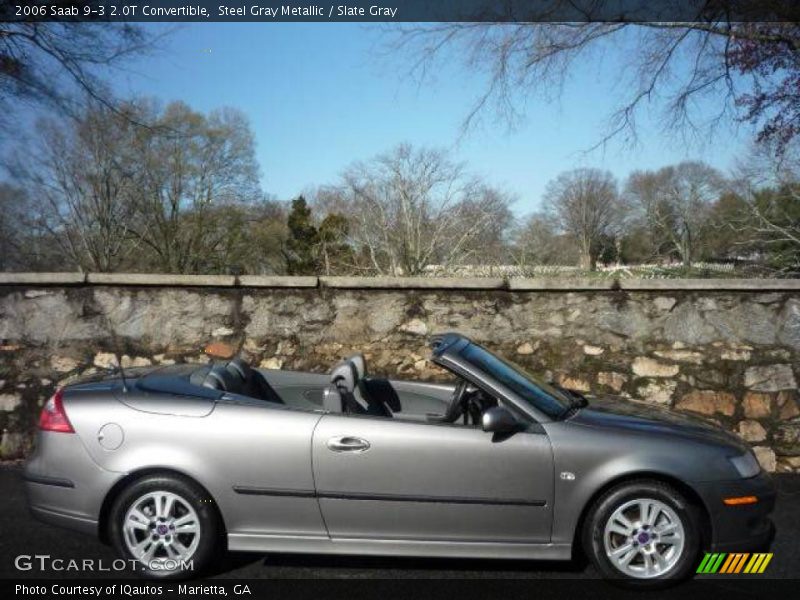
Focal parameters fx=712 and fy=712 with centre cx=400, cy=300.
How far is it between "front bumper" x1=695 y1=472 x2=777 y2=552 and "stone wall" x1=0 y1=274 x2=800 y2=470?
2541mm

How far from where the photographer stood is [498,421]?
366 centimetres

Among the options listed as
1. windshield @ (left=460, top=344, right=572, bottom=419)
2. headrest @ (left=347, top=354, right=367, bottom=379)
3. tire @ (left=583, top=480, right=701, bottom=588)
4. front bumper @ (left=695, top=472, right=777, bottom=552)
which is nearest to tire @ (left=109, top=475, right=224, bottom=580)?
headrest @ (left=347, top=354, right=367, bottom=379)

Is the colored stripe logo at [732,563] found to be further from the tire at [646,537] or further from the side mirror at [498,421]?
the side mirror at [498,421]

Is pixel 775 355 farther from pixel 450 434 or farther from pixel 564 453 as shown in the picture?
pixel 450 434

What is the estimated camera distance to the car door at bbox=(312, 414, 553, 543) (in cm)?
367

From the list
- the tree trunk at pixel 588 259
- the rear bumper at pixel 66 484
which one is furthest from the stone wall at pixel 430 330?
the tree trunk at pixel 588 259

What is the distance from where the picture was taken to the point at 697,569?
148 inches

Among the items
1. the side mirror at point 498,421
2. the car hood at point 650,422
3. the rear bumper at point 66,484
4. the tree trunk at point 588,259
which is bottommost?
the rear bumper at point 66,484

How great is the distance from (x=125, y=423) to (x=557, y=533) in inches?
92.3

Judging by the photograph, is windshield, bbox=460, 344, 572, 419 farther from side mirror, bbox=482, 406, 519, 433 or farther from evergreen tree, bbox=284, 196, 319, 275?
evergreen tree, bbox=284, 196, 319, 275

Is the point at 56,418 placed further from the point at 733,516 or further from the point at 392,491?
the point at 733,516

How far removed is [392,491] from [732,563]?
74.2 inches

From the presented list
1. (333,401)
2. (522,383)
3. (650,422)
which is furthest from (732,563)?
(333,401)

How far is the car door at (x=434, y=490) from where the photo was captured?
3672 mm
